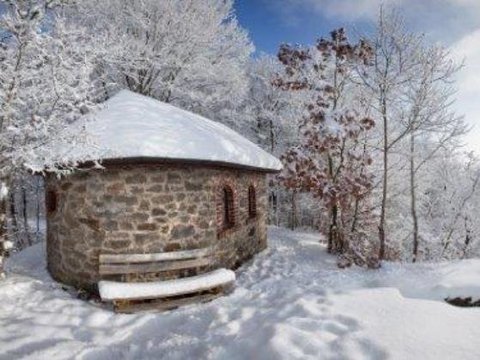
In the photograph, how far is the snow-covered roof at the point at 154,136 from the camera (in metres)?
7.59

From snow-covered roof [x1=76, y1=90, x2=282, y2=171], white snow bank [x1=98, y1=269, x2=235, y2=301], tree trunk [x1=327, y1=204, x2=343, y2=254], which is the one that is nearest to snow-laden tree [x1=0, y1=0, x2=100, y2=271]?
snow-covered roof [x1=76, y1=90, x2=282, y2=171]

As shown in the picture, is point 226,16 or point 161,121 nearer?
point 161,121

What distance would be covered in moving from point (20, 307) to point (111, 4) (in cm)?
1327

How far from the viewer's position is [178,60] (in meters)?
17.0

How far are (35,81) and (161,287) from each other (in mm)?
4090

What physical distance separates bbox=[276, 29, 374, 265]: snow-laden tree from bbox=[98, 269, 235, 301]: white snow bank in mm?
4487

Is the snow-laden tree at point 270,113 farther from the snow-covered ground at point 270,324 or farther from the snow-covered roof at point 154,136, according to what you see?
the snow-covered ground at point 270,324

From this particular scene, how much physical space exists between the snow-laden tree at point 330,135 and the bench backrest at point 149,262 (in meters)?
4.61

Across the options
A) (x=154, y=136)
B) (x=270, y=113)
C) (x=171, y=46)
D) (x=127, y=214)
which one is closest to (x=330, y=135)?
(x=154, y=136)

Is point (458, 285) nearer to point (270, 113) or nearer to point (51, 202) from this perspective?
point (51, 202)

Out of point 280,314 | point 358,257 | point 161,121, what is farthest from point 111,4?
point 280,314

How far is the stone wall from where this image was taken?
26.1ft

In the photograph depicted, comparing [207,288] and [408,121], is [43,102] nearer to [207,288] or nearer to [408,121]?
[207,288]

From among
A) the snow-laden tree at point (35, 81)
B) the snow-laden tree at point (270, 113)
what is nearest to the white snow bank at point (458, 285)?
the snow-laden tree at point (35, 81)
